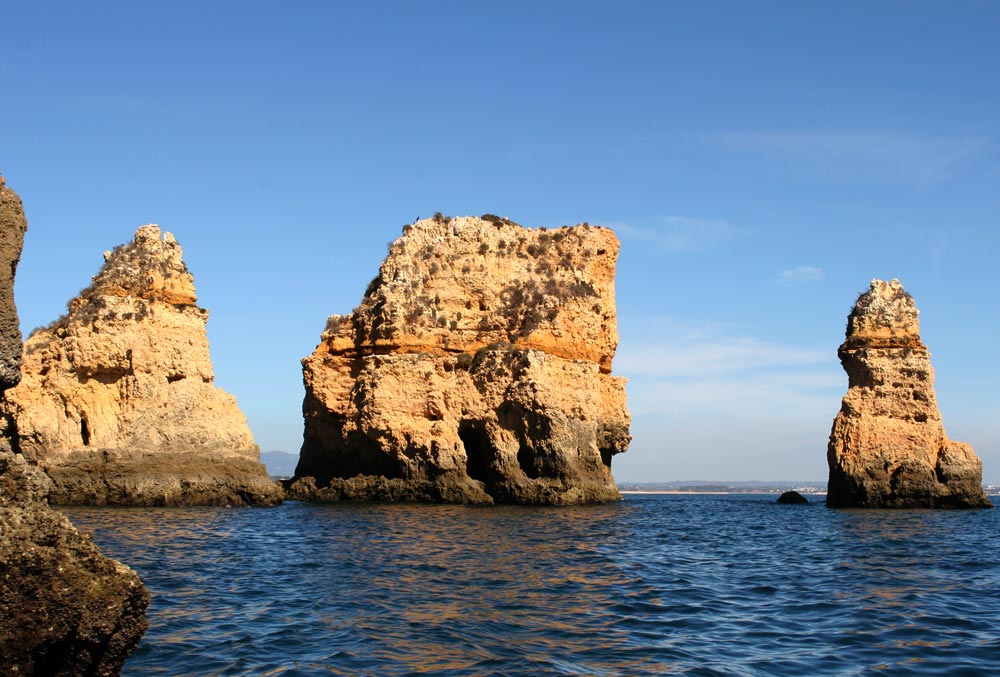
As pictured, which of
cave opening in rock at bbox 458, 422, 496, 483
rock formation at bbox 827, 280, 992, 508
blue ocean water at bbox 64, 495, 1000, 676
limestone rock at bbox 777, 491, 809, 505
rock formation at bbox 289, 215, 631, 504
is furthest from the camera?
limestone rock at bbox 777, 491, 809, 505

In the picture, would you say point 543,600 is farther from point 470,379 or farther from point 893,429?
point 893,429

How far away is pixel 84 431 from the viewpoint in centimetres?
3266

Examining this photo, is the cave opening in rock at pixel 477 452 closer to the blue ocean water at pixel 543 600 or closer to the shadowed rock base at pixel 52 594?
the blue ocean water at pixel 543 600

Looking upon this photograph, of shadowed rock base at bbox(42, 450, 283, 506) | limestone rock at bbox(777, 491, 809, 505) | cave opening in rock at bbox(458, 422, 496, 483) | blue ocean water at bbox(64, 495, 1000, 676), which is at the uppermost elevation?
cave opening in rock at bbox(458, 422, 496, 483)

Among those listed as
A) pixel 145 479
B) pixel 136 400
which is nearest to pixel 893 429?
pixel 145 479

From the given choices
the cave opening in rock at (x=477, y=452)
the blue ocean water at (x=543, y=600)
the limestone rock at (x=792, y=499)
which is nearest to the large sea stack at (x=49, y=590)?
the blue ocean water at (x=543, y=600)

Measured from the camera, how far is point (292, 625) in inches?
483

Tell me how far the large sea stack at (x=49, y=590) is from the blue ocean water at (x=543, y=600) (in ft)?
8.46

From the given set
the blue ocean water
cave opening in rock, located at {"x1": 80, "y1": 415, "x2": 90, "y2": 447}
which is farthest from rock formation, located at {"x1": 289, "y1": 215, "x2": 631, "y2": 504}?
the blue ocean water

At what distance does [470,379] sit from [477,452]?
3.14 m

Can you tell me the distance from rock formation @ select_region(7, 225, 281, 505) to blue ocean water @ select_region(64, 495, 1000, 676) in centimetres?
520

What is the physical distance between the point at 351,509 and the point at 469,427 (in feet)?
25.0

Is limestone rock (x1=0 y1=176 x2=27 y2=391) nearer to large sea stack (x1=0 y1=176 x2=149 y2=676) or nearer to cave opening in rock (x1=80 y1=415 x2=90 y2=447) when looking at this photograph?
large sea stack (x1=0 y1=176 x2=149 y2=676)

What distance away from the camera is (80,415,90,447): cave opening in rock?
106ft
